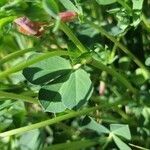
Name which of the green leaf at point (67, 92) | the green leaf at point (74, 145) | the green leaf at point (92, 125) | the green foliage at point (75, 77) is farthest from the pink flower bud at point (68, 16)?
the green leaf at point (74, 145)

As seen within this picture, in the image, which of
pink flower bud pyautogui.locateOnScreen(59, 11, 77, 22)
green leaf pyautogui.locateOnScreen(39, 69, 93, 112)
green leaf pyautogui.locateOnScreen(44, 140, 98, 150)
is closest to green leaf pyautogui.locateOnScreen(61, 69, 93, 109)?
green leaf pyautogui.locateOnScreen(39, 69, 93, 112)

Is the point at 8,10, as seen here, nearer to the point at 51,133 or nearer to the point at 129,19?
the point at 129,19

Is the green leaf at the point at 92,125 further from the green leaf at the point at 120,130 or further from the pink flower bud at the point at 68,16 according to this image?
the pink flower bud at the point at 68,16

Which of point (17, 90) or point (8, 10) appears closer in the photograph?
point (8, 10)

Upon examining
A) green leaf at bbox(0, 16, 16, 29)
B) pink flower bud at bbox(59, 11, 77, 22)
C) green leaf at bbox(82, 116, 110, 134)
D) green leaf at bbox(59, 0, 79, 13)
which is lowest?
green leaf at bbox(82, 116, 110, 134)

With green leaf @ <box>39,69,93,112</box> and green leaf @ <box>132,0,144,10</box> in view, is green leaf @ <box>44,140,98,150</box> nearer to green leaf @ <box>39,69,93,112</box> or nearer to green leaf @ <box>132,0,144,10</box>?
green leaf @ <box>39,69,93,112</box>

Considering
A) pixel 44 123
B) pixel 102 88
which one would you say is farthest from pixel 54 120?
pixel 102 88

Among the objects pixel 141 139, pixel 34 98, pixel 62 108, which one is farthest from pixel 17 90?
pixel 141 139
